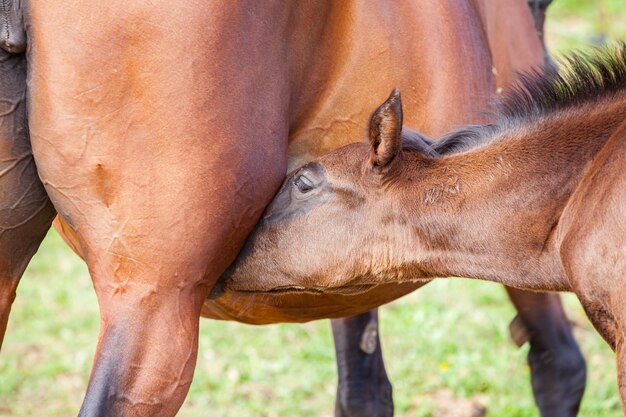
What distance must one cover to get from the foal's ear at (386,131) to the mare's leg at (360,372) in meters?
1.60

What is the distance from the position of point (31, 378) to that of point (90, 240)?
3.55m

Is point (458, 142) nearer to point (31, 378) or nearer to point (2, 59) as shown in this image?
point (2, 59)

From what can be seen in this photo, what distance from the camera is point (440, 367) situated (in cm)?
593

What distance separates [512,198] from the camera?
3025 millimetres

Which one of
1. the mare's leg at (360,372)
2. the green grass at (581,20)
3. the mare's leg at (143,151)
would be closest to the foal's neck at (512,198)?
the mare's leg at (143,151)

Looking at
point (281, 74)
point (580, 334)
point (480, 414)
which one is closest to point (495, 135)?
point (281, 74)

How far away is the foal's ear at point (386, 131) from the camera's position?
2908mm

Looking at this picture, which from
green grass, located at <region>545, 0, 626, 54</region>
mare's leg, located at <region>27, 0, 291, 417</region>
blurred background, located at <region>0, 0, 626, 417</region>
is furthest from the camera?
green grass, located at <region>545, 0, 626, 54</region>

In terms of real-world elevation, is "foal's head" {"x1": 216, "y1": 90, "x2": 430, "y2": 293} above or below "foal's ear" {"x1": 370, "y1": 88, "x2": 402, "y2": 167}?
below

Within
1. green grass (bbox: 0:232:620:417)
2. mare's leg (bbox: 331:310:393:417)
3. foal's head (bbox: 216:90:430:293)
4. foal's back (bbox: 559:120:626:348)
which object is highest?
foal's back (bbox: 559:120:626:348)

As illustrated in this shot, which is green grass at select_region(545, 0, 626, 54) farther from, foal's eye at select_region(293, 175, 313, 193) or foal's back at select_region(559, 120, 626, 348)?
foal's back at select_region(559, 120, 626, 348)

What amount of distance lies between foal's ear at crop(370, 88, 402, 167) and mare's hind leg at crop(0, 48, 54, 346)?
1007 millimetres

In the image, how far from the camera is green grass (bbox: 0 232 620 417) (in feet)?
18.3

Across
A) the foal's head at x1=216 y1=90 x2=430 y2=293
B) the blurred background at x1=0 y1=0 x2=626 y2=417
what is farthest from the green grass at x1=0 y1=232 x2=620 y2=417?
the foal's head at x1=216 y1=90 x2=430 y2=293
